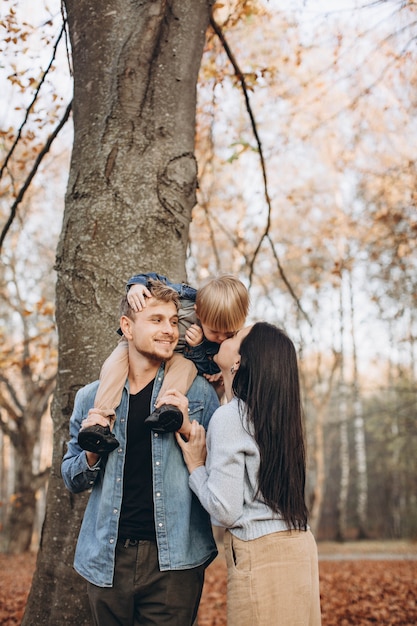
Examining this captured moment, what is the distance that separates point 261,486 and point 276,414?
0.30 m

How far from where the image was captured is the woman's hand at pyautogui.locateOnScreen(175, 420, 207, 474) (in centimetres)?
241

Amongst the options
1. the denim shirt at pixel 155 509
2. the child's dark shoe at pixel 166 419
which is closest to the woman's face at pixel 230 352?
the denim shirt at pixel 155 509

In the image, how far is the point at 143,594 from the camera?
229 centimetres

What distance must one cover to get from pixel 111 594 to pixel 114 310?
1.52 meters

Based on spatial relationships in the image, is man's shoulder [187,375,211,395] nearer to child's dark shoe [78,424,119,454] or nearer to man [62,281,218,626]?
man [62,281,218,626]

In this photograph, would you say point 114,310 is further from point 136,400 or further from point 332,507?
point 332,507

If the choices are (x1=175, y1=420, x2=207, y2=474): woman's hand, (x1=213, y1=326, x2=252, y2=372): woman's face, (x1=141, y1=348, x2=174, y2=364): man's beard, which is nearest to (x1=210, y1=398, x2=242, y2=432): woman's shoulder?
(x1=175, y1=420, x2=207, y2=474): woman's hand

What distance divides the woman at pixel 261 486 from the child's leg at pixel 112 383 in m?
0.33

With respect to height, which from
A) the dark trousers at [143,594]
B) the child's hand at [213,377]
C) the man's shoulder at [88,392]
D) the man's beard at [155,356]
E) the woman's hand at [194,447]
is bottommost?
the dark trousers at [143,594]

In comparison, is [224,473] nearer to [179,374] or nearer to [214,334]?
[179,374]

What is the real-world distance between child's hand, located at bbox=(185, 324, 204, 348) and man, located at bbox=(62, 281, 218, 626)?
0.81ft

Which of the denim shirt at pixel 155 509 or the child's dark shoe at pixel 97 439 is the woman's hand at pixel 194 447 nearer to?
the denim shirt at pixel 155 509

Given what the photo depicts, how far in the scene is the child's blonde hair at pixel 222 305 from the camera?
9.13ft

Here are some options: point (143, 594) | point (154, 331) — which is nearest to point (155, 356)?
point (154, 331)
